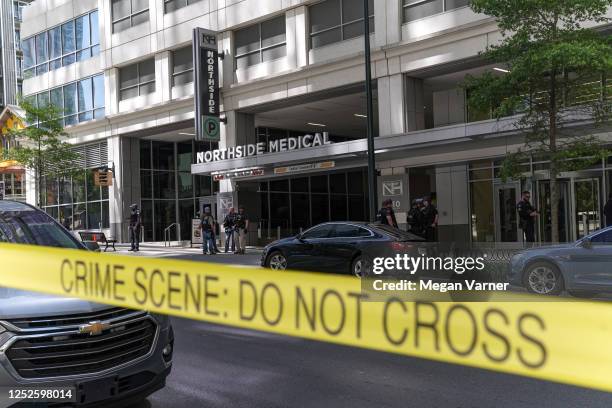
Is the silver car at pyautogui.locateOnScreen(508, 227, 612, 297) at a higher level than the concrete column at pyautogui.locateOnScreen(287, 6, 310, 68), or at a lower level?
lower

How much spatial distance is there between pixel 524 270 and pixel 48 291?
28.8 feet

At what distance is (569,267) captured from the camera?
397 inches

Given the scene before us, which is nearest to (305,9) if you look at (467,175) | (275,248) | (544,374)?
(467,175)

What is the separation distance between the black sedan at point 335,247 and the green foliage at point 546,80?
12.0 ft

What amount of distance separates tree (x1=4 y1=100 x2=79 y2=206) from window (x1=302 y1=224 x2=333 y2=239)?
70.9 feet

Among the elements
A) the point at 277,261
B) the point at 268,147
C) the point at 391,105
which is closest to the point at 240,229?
the point at 268,147

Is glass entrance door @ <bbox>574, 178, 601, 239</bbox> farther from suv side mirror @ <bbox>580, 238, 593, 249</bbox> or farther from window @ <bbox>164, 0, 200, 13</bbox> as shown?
window @ <bbox>164, 0, 200, 13</bbox>

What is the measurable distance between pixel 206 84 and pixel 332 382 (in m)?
21.4

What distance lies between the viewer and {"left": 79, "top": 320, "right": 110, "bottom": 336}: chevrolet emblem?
3.84m

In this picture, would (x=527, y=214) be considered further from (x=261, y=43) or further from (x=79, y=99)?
(x=79, y=99)

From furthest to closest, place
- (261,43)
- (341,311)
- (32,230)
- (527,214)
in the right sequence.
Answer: (261,43)
(527,214)
(32,230)
(341,311)

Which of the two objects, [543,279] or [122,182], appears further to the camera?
[122,182]

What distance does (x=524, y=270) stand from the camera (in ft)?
35.1

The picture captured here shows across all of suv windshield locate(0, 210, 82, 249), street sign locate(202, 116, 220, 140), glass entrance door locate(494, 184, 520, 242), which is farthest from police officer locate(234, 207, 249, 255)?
suv windshield locate(0, 210, 82, 249)
